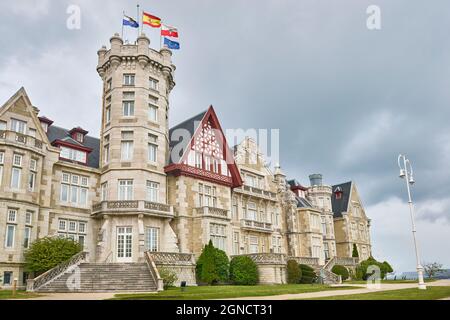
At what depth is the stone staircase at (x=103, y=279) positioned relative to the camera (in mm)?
23859

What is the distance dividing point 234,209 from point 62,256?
1820 cm

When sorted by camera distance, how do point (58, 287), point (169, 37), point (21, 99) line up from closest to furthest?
point (58, 287) → point (21, 99) → point (169, 37)

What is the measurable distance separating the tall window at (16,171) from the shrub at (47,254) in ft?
13.6

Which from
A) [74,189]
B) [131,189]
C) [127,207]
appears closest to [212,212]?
[131,189]

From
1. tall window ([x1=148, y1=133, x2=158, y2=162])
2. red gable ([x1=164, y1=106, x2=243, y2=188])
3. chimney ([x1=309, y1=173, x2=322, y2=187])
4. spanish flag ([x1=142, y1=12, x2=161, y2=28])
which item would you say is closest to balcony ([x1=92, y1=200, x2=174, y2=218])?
red gable ([x1=164, y1=106, x2=243, y2=188])

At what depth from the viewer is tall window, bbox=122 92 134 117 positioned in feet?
114

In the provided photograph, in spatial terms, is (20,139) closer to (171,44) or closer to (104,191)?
(104,191)

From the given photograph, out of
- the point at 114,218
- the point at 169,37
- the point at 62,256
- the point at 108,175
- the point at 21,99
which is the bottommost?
the point at 62,256

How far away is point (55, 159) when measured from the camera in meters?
31.2

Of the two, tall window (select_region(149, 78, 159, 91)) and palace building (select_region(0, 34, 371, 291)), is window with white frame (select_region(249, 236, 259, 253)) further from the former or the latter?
tall window (select_region(149, 78, 159, 91))

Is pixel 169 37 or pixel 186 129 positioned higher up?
pixel 169 37

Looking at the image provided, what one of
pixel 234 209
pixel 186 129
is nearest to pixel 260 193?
pixel 234 209

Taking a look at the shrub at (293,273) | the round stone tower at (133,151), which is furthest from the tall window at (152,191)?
the shrub at (293,273)
